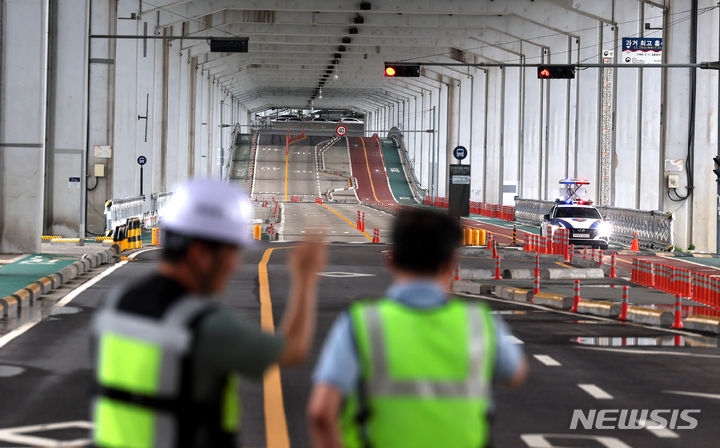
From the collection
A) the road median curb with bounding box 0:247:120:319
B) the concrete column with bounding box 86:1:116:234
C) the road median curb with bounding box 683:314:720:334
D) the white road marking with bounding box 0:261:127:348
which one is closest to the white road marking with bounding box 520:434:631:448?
the white road marking with bounding box 0:261:127:348

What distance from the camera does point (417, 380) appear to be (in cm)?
373

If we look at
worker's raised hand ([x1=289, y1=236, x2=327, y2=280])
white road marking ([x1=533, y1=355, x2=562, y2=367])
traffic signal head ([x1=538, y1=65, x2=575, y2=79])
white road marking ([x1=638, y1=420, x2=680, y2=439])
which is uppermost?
traffic signal head ([x1=538, y1=65, x2=575, y2=79])

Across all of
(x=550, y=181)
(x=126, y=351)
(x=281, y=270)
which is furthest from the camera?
(x=550, y=181)

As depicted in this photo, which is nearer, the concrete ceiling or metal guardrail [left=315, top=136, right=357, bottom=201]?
the concrete ceiling

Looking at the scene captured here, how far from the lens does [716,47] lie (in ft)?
128

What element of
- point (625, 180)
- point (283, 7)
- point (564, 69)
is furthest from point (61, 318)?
point (283, 7)

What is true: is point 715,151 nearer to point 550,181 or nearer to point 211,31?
point 550,181

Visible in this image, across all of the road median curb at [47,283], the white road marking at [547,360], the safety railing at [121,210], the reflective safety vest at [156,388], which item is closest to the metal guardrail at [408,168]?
the safety railing at [121,210]

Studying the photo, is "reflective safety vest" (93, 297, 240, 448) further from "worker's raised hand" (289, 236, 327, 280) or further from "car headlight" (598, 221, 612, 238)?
"car headlight" (598, 221, 612, 238)

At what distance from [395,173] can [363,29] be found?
5059 cm

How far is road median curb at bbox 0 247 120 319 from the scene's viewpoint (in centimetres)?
1920

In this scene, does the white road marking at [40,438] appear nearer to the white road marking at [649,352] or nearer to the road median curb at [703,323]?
the white road marking at [649,352]

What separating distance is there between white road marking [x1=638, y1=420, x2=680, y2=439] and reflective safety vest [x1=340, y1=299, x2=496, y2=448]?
7034 mm

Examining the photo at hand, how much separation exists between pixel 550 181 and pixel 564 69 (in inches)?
995
